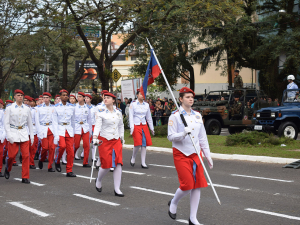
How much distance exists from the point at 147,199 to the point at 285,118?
1070 cm

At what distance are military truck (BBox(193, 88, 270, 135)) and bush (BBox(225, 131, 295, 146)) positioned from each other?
3780mm

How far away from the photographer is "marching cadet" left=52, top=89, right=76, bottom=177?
1011 centimetres

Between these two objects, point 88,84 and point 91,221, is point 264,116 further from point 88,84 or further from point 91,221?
point 88,84

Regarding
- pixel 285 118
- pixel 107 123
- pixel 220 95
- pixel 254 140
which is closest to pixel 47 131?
pixel 107 123

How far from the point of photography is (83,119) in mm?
11531

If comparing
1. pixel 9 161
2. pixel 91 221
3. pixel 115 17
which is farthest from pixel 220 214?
pixel 115 17

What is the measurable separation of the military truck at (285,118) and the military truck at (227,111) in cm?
183

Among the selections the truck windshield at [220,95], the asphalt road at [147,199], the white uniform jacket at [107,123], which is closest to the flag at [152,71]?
the white uniform jacket at [107,123]

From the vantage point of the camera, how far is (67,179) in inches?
380

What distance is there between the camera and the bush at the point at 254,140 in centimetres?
1456

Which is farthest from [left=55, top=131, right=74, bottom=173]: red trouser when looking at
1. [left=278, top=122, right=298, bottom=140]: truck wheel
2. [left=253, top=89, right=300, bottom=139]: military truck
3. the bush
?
[left=278, top=122, right=298, bottom=140]: truck wheel

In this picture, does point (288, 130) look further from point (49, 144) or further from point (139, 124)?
point (49, 144)

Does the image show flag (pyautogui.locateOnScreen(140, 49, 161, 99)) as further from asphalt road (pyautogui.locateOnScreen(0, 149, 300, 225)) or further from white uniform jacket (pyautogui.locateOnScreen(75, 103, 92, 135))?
white uniform jacket (pyautogui.locateOnScreen(75, 103, 92, 135))

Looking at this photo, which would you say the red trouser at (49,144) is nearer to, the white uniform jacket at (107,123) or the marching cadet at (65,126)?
the marching cadet at (65,126)
